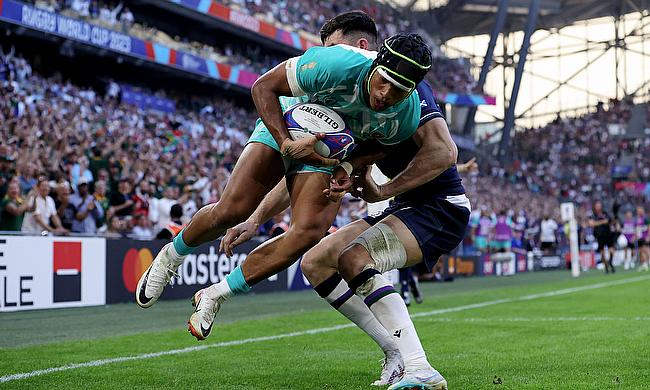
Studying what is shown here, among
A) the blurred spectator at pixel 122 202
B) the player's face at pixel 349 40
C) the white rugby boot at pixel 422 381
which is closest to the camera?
the white rugby boot at pixel 422 381

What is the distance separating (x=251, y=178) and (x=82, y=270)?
26.4ft

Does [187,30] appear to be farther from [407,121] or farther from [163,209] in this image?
[407,121]

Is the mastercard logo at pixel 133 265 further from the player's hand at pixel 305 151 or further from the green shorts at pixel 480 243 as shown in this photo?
the green shorts at pixel 480 243

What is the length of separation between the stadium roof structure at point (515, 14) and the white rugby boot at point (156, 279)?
49.2 metres

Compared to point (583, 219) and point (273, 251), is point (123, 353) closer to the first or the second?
point (273, 251)

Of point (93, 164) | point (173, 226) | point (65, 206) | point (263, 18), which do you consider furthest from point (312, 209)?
point (263, 18)

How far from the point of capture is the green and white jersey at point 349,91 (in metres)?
4.86

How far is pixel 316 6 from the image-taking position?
1625 inches

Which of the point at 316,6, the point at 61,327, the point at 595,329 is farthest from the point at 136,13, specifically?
the point at 595,329

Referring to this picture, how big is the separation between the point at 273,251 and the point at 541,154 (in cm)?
5161

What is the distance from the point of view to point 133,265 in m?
13.8

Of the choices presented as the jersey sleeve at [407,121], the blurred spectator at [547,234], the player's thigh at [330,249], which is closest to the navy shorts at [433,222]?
the player's thigh at [330,249]

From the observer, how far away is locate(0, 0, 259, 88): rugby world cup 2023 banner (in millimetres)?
24469

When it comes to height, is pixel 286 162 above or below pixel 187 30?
below
